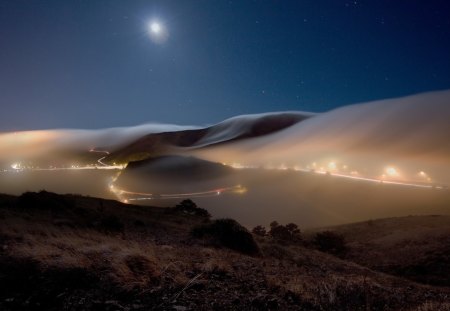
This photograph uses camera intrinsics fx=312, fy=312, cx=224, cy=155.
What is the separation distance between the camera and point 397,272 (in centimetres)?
2244

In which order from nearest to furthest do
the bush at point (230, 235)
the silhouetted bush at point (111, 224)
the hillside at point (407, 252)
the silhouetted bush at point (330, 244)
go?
1. the bush at point (230, 235)
2. the silhouetted bush at point (111, 224)
3. the hillside at point (407, 252)
4. the silhouetted bush at point (330, 244)

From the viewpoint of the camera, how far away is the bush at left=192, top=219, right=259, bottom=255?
19.6 metres

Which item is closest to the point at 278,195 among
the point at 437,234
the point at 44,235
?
the point at 437,234

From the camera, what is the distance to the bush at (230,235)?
19.6 meters

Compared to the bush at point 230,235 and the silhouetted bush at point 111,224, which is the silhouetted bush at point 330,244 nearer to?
the bush at point 230,235

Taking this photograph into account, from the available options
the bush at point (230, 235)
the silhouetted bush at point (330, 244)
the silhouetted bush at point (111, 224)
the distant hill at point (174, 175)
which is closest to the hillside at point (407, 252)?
the silhouetted bush at point (330, 244)

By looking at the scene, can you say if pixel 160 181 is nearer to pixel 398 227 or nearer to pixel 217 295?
pixel 398 227

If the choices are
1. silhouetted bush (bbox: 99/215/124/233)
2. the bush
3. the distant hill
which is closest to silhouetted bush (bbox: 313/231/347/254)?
the bush

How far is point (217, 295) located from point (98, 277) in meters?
A: 3.41

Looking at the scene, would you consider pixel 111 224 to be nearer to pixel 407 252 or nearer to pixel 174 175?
pixel 407 252

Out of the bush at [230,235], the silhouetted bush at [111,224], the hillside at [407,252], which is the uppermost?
the silhouetted bush at [111,224]

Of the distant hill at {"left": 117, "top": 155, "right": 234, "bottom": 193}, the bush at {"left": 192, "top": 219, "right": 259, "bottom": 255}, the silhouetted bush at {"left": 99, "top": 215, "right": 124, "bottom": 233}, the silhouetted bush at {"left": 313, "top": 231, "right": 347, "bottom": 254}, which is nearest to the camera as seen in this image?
the bush at {"left": 192, "top": 219, "right": 259, "bottom": 255}

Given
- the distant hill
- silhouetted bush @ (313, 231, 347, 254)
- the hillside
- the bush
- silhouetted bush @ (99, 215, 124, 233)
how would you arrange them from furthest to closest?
the distant hill → silhouetted bush @ (313, 231, 347, 254) → the hillside → silhouetted bush @ (99, 215, 124, 233) → the bush

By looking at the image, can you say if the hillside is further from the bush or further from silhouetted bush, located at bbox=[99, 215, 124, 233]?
silhouetted bush, located at bbox=[99, 215, 124, 233]
